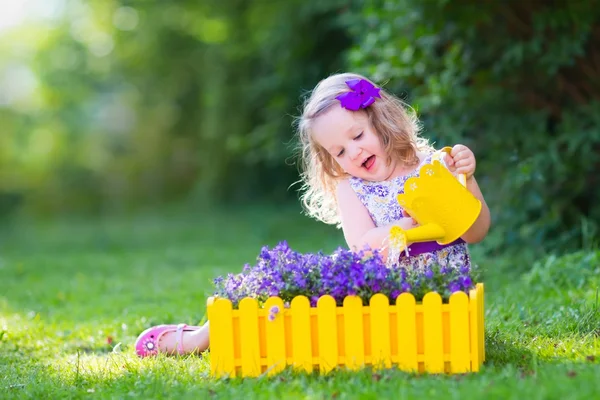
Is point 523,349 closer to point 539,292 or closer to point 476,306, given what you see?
point 476,306

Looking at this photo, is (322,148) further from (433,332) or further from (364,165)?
(433,332)

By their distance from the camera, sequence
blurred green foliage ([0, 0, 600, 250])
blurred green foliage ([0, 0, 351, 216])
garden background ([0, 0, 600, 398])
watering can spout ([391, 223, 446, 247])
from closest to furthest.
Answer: watering can spout ([391, 223, 446, 247])
garden background ([0, 0, 600, 398])
blurred green foliage ([0, 0, 600, 250])
blurred green foliage ([0, 0, 351, 216])

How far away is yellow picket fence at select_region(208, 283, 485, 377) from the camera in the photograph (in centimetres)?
283

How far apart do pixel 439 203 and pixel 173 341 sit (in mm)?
1431

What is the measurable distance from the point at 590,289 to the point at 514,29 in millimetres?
3203

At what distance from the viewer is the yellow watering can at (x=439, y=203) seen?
3148 millimetres

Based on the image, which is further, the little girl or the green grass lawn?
the little girl

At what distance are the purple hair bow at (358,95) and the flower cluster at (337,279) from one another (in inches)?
29.9

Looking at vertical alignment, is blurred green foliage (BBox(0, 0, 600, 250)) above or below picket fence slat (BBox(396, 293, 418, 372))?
above

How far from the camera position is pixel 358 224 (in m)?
3.50

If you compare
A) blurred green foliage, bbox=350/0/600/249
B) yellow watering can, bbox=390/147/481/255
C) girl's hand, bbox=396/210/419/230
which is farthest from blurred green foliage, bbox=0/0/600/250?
yellow watering can, bbox=390/147/481/255

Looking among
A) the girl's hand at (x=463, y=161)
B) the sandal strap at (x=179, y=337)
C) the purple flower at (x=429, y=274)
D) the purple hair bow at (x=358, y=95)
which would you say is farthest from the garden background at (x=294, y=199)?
the purple hair bow at (x=358, y=95)

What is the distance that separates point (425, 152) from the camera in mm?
3811

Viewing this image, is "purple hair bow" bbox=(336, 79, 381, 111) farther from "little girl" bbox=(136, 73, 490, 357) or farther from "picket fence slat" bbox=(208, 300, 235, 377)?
"picket fence slat" bbox=(208, 300, 235, 377)
